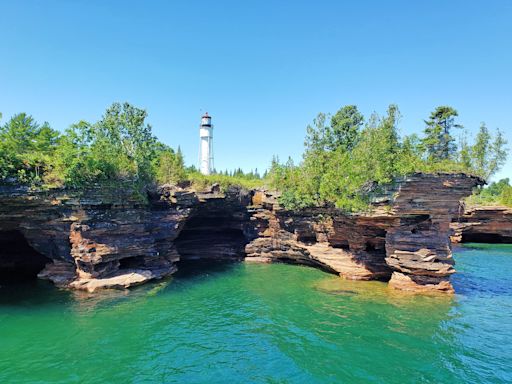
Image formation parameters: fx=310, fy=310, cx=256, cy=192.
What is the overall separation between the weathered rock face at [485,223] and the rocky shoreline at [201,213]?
2686cm

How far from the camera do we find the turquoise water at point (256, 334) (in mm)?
11930

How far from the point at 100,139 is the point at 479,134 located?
3739 cm

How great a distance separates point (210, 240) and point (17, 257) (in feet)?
57.6

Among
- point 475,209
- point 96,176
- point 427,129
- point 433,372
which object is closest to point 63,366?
point 96,176

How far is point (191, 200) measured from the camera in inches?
1043

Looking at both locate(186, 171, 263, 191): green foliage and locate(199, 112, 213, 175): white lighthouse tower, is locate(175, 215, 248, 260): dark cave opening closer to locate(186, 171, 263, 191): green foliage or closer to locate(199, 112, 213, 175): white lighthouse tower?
locate(186, 171, 263, 191): green foliage

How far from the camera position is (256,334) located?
15195 mm

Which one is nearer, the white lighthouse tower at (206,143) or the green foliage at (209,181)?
the green foliage at (209,181)

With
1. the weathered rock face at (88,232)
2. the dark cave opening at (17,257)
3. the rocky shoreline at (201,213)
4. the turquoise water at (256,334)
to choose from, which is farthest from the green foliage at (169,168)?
the dark cave opening at (17,257)

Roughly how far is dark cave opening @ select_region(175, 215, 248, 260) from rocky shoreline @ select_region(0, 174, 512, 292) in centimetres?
219

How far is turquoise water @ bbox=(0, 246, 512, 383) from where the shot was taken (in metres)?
11.9

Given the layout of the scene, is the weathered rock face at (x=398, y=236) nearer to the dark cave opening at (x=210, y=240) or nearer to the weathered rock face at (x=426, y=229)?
the weathered rock face at (x=426, y=229)

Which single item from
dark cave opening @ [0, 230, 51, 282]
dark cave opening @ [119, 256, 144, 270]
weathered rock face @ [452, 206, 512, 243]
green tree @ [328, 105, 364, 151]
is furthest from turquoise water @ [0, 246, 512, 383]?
weathered rock face @ [452, 206, 512, 243]

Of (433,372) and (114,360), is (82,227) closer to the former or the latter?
(114,360)
